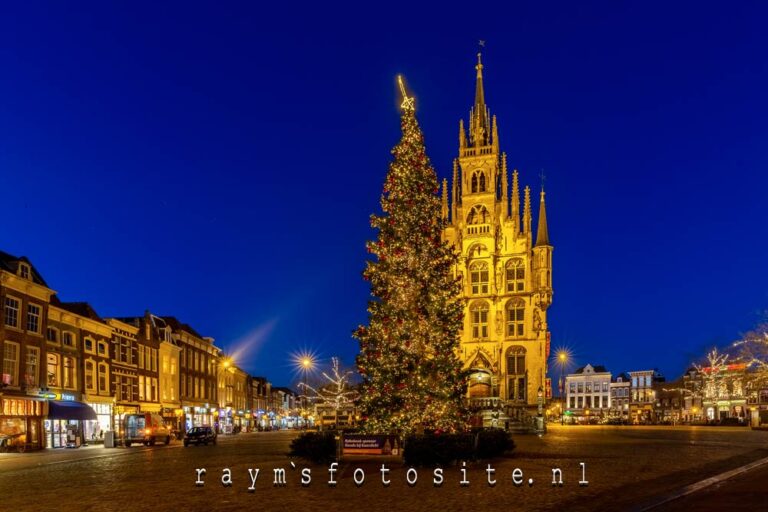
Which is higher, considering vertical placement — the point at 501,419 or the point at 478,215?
the point at 478,215

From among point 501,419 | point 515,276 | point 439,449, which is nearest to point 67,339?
point 501,419

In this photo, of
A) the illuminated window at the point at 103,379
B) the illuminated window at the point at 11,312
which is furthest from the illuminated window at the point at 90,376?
the illuminated window at the point at 11,312

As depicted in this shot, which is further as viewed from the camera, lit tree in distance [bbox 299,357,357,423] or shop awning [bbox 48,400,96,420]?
lit tree in distance [bbox 299,357,357,423]

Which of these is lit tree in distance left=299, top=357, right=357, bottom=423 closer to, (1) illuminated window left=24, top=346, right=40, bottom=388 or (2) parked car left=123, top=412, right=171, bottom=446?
(2) parked car left=123, top=412, right=171, bottom=446

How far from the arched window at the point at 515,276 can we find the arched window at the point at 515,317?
1396mm

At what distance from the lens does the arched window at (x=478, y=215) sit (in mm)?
90188

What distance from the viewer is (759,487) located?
1600 centimetres

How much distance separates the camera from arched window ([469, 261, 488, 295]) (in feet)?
294

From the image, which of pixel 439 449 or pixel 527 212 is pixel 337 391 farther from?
pixel 439 449

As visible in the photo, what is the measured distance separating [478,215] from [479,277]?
7.25 metres

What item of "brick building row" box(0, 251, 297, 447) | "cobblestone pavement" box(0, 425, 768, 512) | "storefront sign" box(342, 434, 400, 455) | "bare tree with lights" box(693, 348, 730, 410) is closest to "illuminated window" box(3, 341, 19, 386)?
"brick building row" box(0, 251, 297, 447)

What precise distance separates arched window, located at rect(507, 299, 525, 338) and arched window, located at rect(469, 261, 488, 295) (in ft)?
11.6

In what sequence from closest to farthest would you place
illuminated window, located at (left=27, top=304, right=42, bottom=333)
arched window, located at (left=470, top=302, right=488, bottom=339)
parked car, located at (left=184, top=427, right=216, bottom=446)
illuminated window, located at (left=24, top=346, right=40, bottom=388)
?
1. illuminated window, located at (left=24, top=346, right=40, bottom=388)
2. illuminated window, located at (left=27, top=304, right=42, bottom=333)
3. parked car, located at (left=184, top=427, right=216, bottom=446)
4. arched window, located at (left=470, top=302, right=488, bottom=339)

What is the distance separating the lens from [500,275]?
8838 cm
